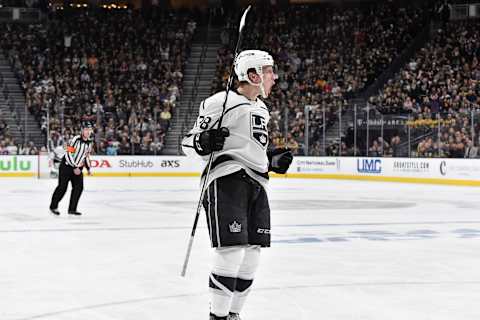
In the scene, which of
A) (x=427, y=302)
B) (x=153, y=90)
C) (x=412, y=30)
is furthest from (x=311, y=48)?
(x=427, y=302)

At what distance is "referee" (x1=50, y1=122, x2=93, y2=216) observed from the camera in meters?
12.6

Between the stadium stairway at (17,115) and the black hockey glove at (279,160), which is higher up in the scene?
the stadium stairway at (17,115)

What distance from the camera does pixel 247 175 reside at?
475cm

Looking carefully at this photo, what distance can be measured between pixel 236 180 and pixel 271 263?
290 centimetres

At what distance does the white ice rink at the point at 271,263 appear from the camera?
534 cm

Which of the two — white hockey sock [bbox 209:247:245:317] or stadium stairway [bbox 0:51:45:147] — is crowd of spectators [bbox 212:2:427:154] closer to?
stadium stairway [bbox 0:51:45:147]

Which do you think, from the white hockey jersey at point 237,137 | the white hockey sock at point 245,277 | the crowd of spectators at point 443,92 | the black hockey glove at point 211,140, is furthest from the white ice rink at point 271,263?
the crowd of spectators at point 443,92

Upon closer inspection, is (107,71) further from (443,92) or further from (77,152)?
(77,152)

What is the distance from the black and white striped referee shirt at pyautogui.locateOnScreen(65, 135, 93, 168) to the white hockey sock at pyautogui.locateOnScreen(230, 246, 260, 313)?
27.0 ft

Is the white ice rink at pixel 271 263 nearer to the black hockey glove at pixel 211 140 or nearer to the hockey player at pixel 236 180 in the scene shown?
the hockey player at pixel 236 180

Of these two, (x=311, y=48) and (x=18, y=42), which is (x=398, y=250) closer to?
(x=311, y=48)

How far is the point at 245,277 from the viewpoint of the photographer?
473 centimetres

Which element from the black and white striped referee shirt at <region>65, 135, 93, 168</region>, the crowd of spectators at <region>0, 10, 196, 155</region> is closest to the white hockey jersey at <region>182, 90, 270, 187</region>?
the black and white striped referee shirt at <region>65, 135, 93, 168</region>

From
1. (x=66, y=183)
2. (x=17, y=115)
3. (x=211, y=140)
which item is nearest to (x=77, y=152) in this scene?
(x=66, y=183)
